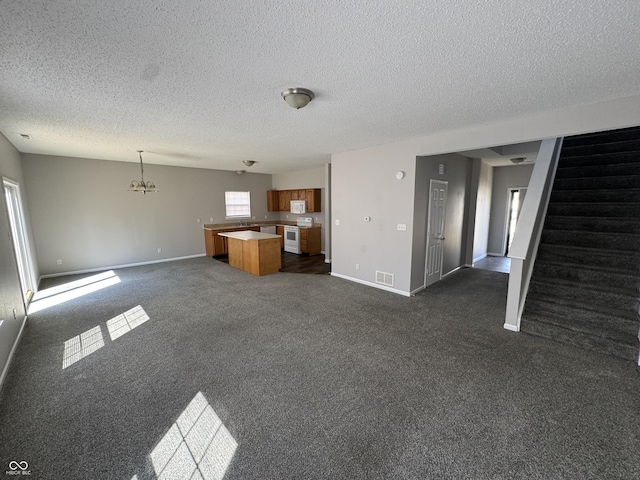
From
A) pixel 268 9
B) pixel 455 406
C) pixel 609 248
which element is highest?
pixel 268 9

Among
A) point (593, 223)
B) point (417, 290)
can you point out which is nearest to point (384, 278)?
point (417, 290)

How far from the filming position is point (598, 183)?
4078 millimetres

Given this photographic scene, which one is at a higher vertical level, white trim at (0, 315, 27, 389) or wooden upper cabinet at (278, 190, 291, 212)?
wooden upper cabinet at (278, 190, 291, 212)

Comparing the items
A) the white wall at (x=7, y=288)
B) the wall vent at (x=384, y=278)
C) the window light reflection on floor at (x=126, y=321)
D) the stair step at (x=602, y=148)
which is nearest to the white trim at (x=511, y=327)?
the wall vent at (x=384, y=278)

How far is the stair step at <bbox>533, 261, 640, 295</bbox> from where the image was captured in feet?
10.3

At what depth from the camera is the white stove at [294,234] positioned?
7.89 metres

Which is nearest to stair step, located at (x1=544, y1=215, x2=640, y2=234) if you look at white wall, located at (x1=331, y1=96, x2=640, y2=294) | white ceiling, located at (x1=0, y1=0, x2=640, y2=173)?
white wall, located at (x1=331, y1=96, x2=640, y2=294)

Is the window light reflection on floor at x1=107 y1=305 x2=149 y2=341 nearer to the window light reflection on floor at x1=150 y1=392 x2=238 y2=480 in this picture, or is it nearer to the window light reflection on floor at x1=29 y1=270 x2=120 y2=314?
the window light reflection on floor at x1=29 y1=270 x2=120 y2=314

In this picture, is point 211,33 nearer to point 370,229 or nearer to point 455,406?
point 455,406

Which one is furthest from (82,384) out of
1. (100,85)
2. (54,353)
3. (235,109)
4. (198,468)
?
(235,109)

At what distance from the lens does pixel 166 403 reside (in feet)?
6.85

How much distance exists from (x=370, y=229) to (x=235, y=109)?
9.97 feet

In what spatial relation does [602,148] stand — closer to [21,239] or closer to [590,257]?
[590,257]

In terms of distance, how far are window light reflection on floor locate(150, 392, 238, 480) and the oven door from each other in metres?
6.02
